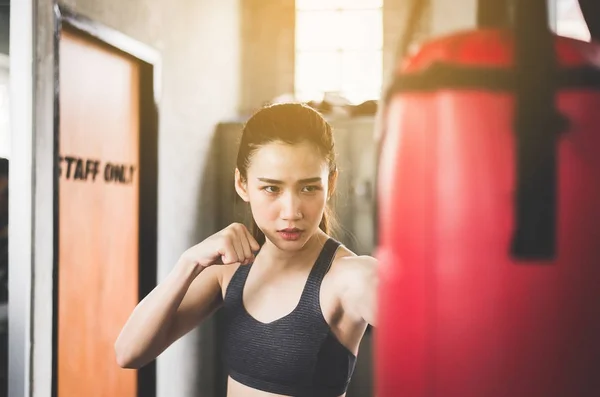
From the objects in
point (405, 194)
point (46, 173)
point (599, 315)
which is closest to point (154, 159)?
point (46, 173)

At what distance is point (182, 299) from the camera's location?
3.59 ft

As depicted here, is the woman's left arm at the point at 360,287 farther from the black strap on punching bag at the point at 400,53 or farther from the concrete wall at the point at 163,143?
the concrete wall at the point at 163,143

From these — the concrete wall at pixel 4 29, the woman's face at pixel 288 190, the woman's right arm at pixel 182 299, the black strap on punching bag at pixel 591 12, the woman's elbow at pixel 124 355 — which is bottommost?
the woman's elbow at pixel 124 355

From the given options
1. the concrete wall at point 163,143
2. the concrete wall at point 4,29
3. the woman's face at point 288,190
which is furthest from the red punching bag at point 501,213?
the concrete wall at point 4,29

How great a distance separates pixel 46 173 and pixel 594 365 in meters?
1.07

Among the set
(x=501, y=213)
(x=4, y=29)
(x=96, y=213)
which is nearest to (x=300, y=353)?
(x=501, y=213)

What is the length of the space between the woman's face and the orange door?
497 mm

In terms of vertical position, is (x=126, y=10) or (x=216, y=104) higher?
(x=126, y=10)

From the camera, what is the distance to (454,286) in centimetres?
62

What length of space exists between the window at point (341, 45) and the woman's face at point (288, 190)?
0.39m

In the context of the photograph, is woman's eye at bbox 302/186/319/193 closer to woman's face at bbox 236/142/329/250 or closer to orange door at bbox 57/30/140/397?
woman's face at bbox 236/142/329/250

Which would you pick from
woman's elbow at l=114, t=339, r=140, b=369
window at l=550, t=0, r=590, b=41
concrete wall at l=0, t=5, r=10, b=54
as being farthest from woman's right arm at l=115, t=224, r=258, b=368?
window at l=550, t=0, r=590, b=41

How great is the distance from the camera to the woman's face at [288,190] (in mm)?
1025

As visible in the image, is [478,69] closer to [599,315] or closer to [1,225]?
[599,315]
